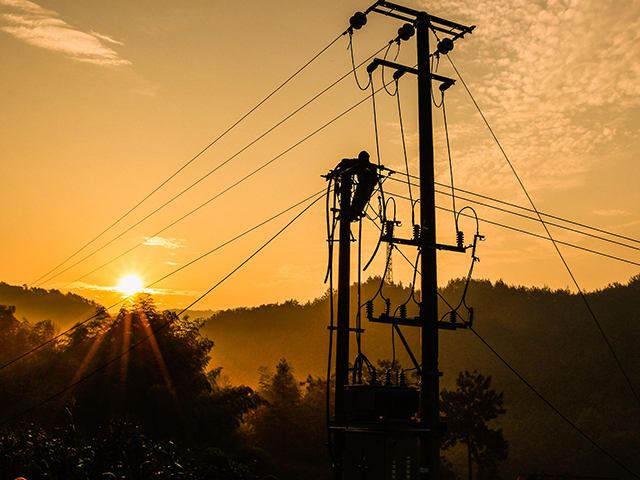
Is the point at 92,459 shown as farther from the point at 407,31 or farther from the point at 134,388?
the point at 134,388

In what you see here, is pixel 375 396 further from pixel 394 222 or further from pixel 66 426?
pixel 66 426

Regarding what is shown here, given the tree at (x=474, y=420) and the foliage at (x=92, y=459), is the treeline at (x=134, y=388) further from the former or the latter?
the tree at (x=474, y=420)

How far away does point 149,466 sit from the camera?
25188 millimetres

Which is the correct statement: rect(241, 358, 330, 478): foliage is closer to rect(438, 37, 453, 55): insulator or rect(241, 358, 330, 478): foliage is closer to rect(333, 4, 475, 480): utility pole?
rect(333, 4, 475, 480): utility pole

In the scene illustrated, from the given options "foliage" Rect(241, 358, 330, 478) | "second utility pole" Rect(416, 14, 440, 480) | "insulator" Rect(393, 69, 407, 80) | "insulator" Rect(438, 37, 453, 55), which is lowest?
"foliage" Rect(241, 358, 330, 478)

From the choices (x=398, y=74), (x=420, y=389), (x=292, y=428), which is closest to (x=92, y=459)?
(x=420, y=389)

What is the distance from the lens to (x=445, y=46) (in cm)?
1789

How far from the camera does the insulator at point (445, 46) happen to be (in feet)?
58.7

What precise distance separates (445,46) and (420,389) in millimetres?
9765

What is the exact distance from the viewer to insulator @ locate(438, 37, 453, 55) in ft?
58.7

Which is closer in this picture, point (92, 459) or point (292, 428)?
point (92, 459)

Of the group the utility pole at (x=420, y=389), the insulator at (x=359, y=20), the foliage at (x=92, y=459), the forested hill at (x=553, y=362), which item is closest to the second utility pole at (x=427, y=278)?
the utility pole at (x=420, y=389)

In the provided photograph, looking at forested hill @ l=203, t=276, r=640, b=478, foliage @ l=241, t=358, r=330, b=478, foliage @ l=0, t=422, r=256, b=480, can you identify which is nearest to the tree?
foliage @ l=241, t=358, r=330, b=478

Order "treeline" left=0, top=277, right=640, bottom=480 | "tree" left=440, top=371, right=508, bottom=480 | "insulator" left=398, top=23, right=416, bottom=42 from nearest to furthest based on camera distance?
1. "insulator" left=398, top=23, right=416, bottom=42
2. "treeline" left=0, top=277, right=640, bottom=480
3. "tree" left=440, top=371, right=508, bottom=480
